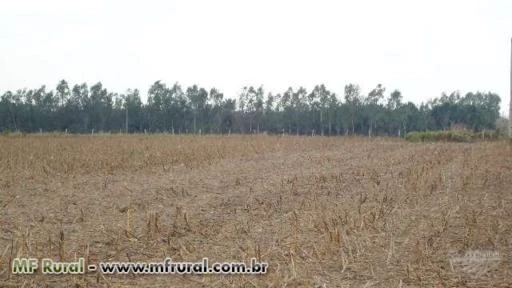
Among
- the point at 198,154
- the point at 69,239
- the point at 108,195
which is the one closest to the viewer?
the point at 69,239

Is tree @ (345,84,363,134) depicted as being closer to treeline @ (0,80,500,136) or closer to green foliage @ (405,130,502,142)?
treeline @ (0,80,500,136)

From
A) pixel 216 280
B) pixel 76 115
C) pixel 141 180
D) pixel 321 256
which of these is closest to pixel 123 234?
pixel 216 280

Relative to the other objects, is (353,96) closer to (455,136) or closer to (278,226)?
(455,136)

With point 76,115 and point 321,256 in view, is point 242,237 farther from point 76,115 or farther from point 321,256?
point 76,115

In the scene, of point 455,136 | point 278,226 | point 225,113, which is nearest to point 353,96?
point 225,113

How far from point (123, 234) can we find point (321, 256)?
7.73 ft

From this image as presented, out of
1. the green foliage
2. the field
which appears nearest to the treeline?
the green foliage

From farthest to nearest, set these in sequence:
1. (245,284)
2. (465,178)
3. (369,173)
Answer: (369,173), (465,178), (245,284)

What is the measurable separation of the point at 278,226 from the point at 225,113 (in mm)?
76892

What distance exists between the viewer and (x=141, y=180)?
32.6ft

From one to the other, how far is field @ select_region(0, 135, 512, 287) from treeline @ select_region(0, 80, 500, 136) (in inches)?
2357

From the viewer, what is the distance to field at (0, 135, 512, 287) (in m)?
4.05

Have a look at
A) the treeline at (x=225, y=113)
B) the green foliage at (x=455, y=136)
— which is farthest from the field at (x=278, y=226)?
the treeline at (x=225, y=113)

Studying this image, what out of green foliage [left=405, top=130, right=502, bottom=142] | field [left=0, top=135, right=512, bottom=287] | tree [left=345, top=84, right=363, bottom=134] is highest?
tree [left=345, top=84, right=363, bottom=134]
